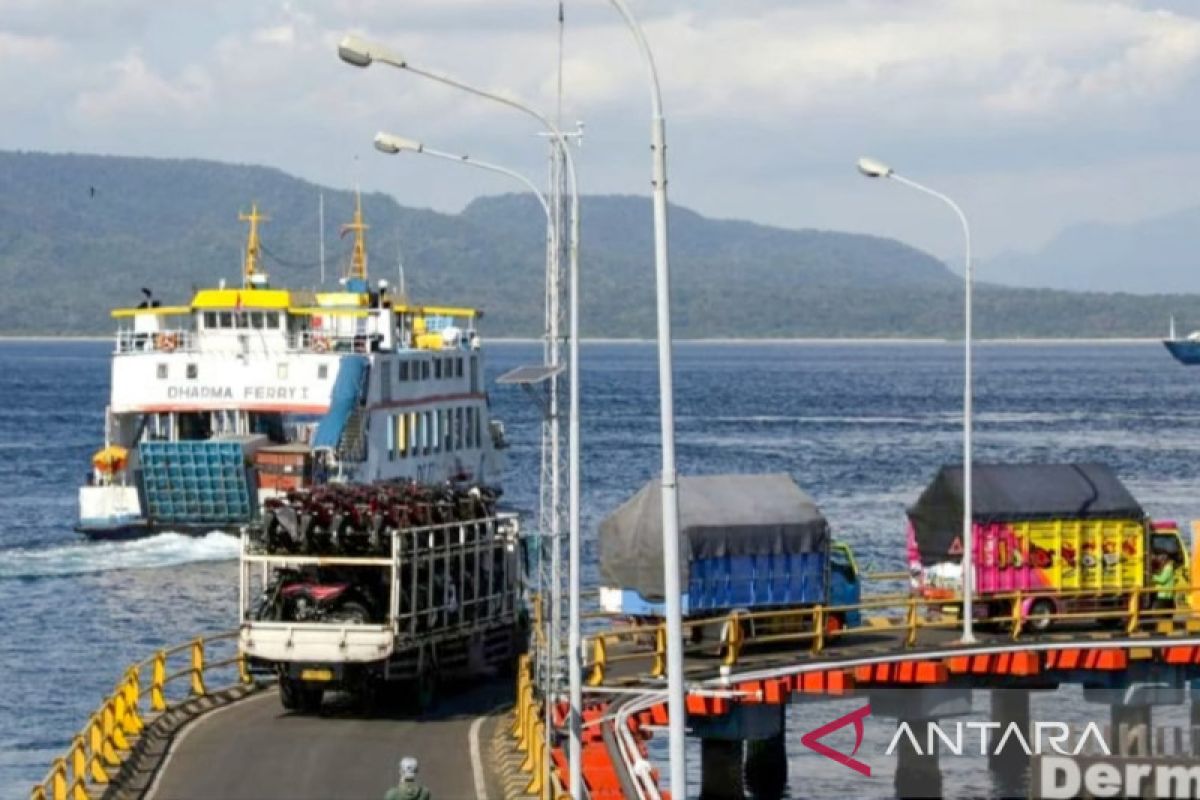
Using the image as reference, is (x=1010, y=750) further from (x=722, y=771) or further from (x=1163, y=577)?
(x=722, y=771)

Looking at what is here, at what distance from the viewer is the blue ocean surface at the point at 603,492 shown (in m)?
50.3

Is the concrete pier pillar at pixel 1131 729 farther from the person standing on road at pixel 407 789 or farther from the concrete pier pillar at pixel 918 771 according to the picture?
the person standing on road at pixel 407 789

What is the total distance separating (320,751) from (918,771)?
12073 millimetres

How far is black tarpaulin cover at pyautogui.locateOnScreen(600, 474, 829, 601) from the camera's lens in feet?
132

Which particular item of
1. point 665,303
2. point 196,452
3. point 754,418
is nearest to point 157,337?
point 196,452

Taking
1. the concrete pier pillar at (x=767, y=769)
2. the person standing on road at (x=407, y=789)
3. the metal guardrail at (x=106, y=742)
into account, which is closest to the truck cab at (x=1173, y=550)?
the concrete pier pillar at (x=767, y=769)

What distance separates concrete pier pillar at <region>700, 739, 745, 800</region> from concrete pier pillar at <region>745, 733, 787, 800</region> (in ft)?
10.5

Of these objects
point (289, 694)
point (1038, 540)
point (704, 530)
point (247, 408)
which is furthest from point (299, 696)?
point (247, 408)

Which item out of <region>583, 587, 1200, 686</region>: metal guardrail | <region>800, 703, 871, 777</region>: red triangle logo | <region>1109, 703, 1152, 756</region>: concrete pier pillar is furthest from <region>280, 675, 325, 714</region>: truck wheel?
<region>1109, 703, 1152, 756</region>: concrete pier pillar

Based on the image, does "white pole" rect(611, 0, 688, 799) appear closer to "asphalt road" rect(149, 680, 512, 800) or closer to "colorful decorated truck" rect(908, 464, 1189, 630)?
"asphalt road" rect(149, 680, 512, 800)

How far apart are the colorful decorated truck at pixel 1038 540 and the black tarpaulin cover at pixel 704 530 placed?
278 cm

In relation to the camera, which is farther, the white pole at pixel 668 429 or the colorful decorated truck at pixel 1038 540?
the colorful decorated truck at pixel 1038 540

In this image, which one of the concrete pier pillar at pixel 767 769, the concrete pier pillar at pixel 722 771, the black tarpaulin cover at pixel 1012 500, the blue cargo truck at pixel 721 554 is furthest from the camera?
the black tarpaulin cover at pixel 1012 500

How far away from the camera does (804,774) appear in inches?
1737
